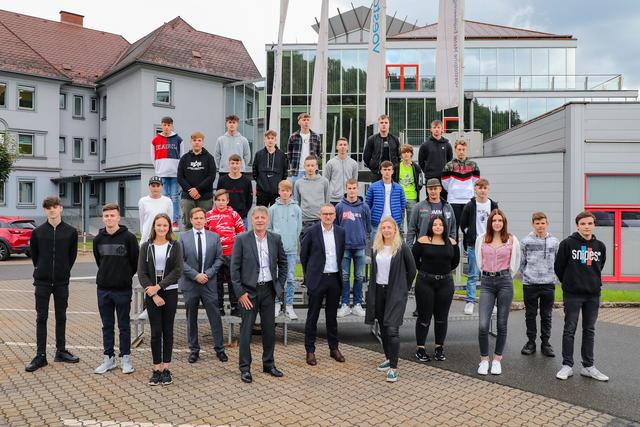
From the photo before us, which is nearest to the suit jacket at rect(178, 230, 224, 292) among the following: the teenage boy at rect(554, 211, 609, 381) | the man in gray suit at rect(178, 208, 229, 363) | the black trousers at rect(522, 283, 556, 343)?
the man in gray suit at rect(178, 208, 229, 363)

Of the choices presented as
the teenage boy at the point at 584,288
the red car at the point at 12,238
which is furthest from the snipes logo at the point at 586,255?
the red car at the point at 12,238

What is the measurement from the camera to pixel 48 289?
24.1 feet

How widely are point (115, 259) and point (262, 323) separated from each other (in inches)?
77.1

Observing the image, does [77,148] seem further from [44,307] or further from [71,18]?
[44,307]

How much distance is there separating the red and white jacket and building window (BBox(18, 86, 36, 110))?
36573 mm

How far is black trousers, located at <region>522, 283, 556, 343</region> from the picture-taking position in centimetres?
803

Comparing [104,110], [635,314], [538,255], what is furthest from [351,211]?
Answer: [104,110]

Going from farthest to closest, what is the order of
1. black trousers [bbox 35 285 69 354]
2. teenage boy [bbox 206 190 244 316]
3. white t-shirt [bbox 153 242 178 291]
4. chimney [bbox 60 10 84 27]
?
chimney [bbox 60 10 84 27]
teenage boy [bbox 206 190 244 316]
black trousers [bbox 35 285 69 354]
white t-shirt [bbox 153 242 178 291]

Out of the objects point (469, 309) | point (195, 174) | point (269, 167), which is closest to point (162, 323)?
point (195, 174)

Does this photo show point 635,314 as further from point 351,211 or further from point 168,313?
point 168,313

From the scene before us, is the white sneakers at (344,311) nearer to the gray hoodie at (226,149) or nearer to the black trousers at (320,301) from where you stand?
the black trousers at (320,301)

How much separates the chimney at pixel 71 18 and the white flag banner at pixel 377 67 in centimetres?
4132

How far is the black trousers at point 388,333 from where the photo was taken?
22.8ft

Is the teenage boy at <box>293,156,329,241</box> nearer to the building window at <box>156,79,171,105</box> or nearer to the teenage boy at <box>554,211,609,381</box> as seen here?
the teenage boy at <box>554,211,609,381</box>
